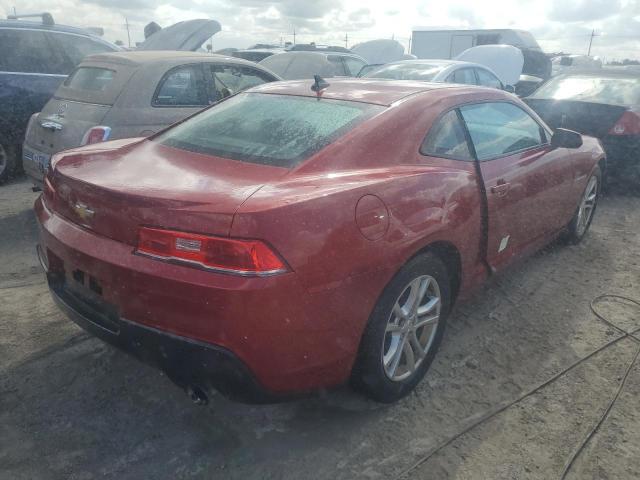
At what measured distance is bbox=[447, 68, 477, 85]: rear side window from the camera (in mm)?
8500

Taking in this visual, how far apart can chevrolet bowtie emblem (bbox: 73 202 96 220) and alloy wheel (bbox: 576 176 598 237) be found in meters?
3.86

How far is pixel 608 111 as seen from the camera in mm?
6234

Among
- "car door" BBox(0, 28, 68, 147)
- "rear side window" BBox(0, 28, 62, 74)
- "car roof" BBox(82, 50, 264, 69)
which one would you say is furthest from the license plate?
"rear side window" BBox(0, 28, 62, 74)

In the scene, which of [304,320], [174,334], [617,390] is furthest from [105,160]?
[617,390]

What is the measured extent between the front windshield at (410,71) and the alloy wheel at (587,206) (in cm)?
378

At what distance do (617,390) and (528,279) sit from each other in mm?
1405

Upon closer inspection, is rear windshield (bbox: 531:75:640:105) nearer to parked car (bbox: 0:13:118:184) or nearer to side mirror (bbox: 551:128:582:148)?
side mirror (bbox: 551:128:582:148)

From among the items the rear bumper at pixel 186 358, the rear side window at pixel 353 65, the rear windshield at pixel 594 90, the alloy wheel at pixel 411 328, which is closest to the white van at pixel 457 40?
the rear side window at pixel 353 65

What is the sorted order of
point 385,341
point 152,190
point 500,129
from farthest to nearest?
point 500,129, point 385,341, point 152,190

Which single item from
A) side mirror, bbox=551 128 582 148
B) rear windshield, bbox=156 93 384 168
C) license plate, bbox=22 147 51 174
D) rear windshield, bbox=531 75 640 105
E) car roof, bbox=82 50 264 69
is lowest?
license plate, bbox=22 147 51 174

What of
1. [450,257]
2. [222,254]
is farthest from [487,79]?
[222,254]

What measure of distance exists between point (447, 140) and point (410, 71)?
599 cm

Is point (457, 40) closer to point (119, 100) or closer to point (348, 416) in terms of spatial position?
point (119, 100)

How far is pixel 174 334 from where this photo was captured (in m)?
2.00
